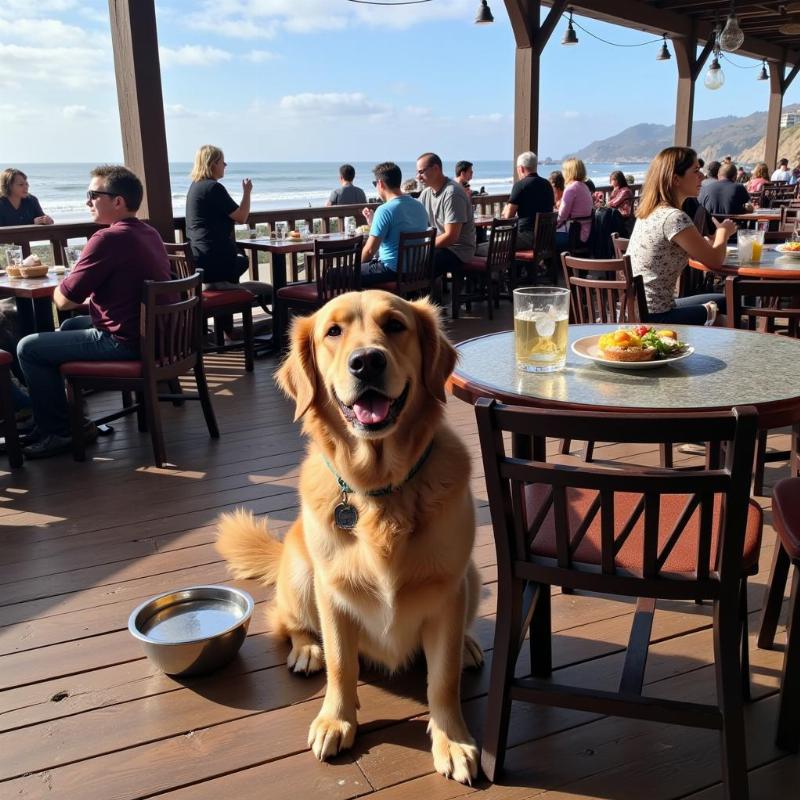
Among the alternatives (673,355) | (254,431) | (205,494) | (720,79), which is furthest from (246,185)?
(720,79)

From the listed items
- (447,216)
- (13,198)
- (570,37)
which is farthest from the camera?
(570,37)

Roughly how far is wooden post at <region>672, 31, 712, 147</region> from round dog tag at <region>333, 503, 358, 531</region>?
43.3 ft

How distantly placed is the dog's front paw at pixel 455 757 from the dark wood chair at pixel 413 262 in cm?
482

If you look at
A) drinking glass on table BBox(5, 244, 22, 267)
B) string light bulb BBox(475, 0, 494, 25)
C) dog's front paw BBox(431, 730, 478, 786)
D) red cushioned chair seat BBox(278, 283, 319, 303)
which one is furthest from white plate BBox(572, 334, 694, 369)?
string light bulb BBox(475, 0, 494, 25)

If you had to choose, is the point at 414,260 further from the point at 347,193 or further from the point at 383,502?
the point at 383,502

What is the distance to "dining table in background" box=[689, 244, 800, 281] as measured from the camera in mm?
3809

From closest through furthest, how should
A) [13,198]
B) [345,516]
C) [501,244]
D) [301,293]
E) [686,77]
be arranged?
[345,516] → [301,293] → [13,198] → [501,244] → [686,77]

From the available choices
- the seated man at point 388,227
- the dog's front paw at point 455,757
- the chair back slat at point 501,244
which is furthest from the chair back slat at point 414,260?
the dog's front paw at point 455,757

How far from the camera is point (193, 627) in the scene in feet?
7.06

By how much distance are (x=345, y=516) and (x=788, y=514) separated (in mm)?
1058

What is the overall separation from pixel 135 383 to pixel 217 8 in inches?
2266

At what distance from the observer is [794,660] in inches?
65.2

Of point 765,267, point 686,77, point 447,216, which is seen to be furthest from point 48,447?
point 686,77

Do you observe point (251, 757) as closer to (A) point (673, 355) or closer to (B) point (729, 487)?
(B) point (729, 487)
